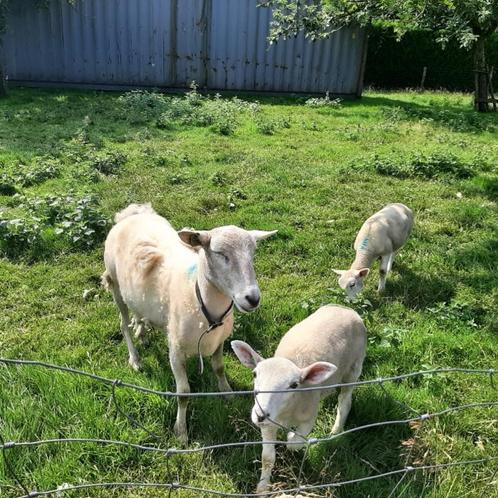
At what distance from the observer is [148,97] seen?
12.9 metres

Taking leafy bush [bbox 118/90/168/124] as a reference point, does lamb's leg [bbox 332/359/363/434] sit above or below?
below

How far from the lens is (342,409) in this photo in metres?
3.57

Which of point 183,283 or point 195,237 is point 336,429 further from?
point 195,237

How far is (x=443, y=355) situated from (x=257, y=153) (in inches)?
237

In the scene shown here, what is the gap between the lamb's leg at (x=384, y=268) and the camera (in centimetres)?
551

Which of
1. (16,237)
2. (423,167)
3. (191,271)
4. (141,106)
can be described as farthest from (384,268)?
(141,106)

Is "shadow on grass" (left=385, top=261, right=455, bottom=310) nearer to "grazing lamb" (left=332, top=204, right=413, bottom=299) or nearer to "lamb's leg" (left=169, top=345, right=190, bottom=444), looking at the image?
"grazing lamb" (left=332, top=204, right=413, bottom=299)

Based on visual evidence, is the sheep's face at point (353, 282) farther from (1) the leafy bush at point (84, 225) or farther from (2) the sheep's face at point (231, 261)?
(1) the leafy bush at point (84, 225)

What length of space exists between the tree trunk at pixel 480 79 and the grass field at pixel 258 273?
2.72 metres

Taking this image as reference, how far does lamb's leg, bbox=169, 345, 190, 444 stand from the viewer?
138 inches

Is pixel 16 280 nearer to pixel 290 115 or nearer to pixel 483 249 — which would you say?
pixel 483 249

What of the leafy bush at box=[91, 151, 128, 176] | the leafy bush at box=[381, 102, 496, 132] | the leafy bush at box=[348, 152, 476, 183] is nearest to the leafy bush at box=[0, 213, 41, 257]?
the leafy bush at box=[91, 151, 128, 176]

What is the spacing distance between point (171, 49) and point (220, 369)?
535 inches

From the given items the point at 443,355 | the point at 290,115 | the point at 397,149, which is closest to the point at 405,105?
the point at 290,115
